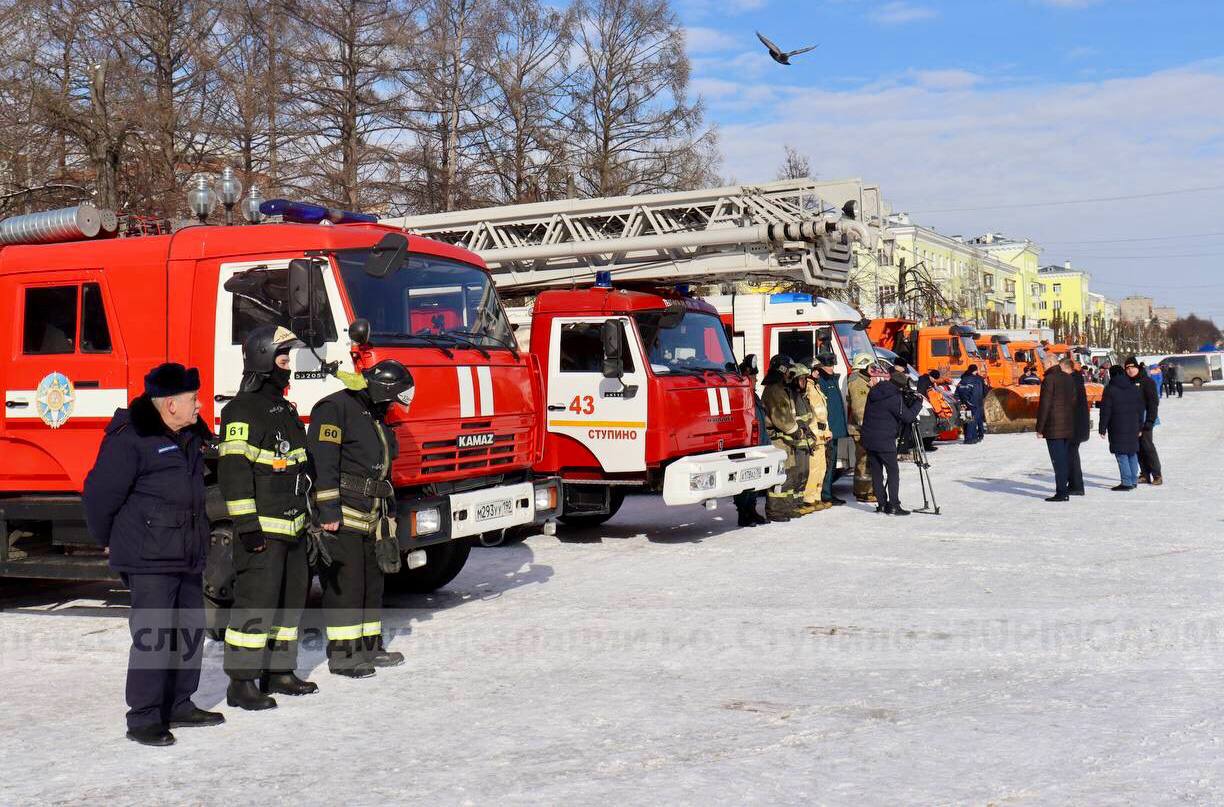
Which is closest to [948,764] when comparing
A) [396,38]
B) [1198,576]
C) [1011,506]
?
[1198,576]

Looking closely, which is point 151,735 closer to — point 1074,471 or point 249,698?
point 249,698

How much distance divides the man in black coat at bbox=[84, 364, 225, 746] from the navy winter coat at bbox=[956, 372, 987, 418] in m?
20.3

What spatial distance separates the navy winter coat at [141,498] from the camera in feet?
17.3

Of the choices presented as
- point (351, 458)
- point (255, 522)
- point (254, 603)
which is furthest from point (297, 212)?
point (254, 603)

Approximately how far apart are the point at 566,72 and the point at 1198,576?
25.7 m

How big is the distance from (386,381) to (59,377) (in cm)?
305

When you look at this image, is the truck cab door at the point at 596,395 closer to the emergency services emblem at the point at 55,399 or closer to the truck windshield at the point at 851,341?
the emergency services emblem at the point at 55,399

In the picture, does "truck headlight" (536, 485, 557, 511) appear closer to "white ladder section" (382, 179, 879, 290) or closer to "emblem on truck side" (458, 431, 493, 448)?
"emblem on truck side" (458, 431, 493, 448)

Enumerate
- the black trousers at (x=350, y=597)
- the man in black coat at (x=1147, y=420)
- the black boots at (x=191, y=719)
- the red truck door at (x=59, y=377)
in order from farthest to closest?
the man in black coat at (x=1147, y=420) < the red truck door at (x=59, y=377) < the black trousers at (x=350, y=597) < the black boots at (x=191, y=719)

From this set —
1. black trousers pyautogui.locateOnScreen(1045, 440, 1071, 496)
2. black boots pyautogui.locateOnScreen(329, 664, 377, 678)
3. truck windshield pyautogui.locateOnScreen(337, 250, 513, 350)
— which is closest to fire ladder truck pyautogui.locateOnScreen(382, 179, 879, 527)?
truck windshield pyautogui.locateOnScreen(337, 250, 513, 350)

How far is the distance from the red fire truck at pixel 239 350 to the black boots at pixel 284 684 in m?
1.29

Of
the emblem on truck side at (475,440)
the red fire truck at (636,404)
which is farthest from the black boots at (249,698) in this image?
the red fire truck at (636,404)

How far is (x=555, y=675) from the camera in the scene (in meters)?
6.52

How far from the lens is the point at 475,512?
26.1 feet
